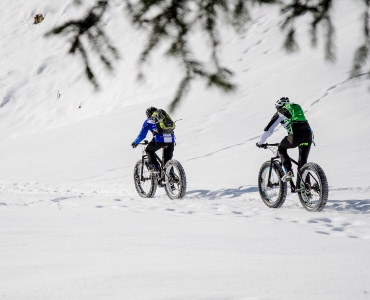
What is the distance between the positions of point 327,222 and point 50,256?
168 inches

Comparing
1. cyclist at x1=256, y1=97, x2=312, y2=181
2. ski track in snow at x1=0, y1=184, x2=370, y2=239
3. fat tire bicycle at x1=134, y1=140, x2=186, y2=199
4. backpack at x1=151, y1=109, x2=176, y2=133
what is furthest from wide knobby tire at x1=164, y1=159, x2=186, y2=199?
cyclist at x1=256, y1=97, x2=312, y2=181

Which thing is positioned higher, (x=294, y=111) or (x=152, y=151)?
(x=294, y=111)

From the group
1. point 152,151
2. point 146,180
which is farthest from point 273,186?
point 146,180

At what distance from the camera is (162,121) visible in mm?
9383

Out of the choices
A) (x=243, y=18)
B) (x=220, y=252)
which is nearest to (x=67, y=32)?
(x=243, y=18)

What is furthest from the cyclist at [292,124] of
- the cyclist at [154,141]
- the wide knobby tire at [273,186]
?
the cyclist at [154,141]

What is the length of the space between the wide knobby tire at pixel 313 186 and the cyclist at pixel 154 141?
3.07m

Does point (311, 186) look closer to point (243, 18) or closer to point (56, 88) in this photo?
point (243, 18)

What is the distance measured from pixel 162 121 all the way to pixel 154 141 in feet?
1.59

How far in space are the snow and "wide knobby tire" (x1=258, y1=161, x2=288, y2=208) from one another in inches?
8.5

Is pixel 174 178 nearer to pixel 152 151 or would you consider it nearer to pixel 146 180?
pixel 152 151

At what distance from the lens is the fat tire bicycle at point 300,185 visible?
287 inches

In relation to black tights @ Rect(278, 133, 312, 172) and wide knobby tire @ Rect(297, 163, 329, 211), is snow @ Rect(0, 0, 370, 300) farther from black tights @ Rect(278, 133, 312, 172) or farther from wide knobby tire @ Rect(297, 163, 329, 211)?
black tights @ Rect(278, 133, 312, 172)

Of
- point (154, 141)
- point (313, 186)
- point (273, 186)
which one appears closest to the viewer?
point (313, 186)
